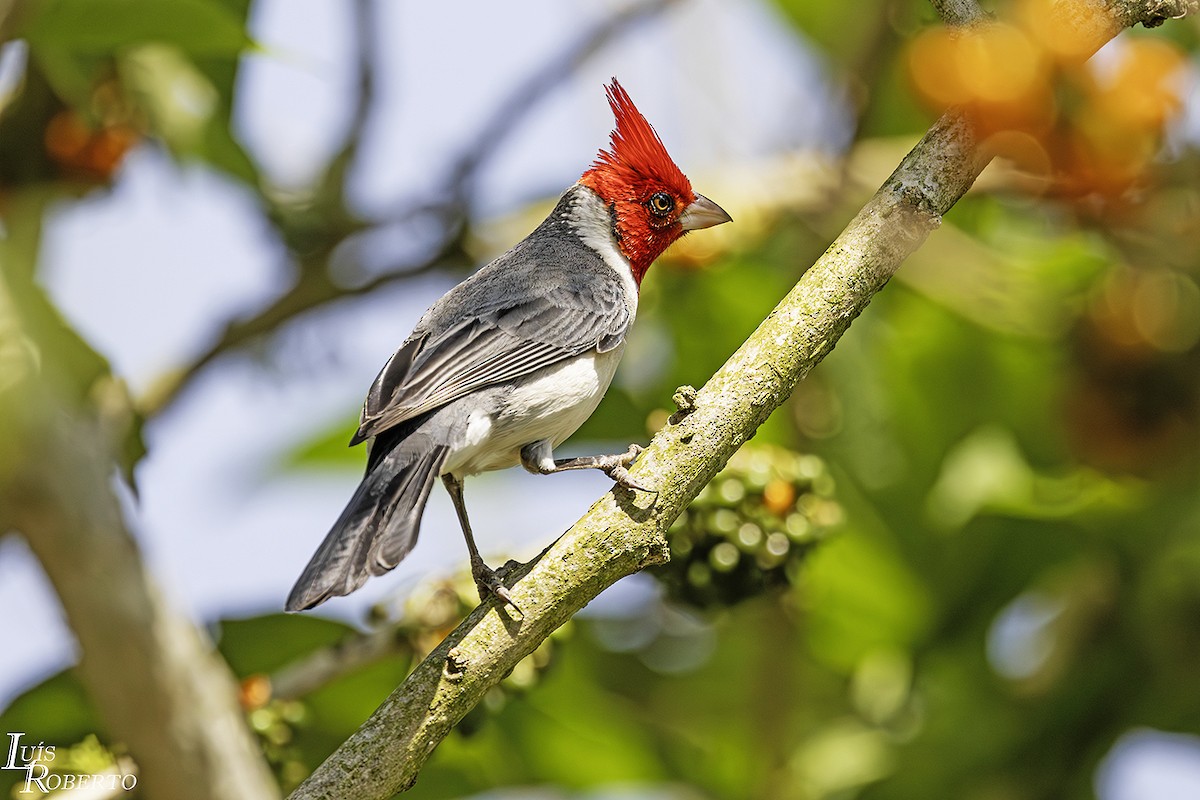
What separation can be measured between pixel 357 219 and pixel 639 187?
33.9 inches

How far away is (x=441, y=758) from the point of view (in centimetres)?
340

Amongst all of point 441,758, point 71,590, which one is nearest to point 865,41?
point 441,758

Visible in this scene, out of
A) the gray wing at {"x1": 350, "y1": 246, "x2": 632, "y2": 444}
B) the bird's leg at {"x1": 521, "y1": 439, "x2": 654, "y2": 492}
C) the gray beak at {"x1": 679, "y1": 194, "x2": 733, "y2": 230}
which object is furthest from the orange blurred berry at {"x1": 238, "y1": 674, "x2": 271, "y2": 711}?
the gray beak at {"x1": 679, "y1": 194, "x2": 733, "y2": 230}

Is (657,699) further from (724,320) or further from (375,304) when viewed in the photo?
(375,304)

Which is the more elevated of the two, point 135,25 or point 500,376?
point 135,25

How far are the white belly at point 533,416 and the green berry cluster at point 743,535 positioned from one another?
447mm

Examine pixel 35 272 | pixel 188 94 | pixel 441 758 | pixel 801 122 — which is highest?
pixel 801 122

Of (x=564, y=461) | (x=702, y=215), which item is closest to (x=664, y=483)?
(x=564, y=461)

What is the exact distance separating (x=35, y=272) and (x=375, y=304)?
3.05ft

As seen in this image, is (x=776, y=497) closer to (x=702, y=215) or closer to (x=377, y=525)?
(x=377, y=525)

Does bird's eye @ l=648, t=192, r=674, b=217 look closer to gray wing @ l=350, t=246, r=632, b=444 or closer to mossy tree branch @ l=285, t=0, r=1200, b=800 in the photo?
gray wing @ l=350, t=246, r=632, b=444

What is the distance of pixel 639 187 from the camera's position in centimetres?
404

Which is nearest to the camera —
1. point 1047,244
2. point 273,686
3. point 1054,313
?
point 273,686

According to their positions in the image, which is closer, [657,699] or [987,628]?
[987,628]
